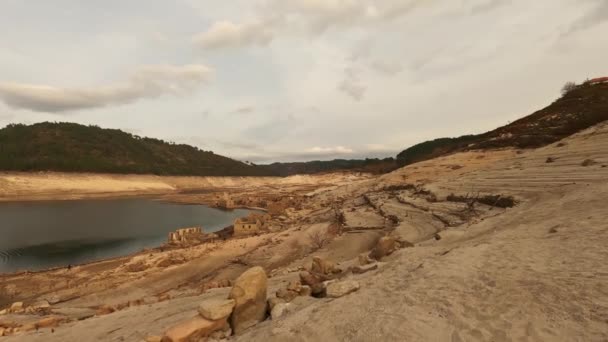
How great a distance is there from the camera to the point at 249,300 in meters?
7.98

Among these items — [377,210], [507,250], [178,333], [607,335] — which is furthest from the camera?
[377,210]

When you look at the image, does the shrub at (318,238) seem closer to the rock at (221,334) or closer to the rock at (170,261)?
the rock at (170,261)

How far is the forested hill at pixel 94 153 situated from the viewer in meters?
91.6

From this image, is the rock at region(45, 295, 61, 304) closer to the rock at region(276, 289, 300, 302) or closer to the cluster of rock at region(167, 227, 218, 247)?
the cluster of rock at region(167, 227, 218, 247)

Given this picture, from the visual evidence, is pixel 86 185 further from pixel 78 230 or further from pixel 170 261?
pixel 170 261

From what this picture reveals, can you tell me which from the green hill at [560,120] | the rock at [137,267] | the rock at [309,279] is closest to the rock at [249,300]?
the rock at [309,279]

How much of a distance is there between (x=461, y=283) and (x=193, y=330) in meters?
5.47

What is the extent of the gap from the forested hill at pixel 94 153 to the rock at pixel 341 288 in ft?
331

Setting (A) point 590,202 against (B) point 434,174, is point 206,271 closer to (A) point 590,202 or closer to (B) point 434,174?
(A) point 590,202

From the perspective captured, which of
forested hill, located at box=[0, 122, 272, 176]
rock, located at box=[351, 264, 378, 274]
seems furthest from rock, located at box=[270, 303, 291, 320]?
forested hill, located at box=[0, 122, 272, 176]

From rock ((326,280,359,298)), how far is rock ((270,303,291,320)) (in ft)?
3.25

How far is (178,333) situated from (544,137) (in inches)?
1628

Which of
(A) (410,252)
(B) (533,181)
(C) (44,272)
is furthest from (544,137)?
(C) (44,272)

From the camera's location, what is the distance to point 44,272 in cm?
2372
